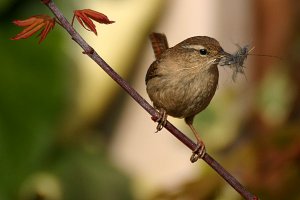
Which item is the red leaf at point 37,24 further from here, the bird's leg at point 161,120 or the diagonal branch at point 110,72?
the bird's leg at point 161,120

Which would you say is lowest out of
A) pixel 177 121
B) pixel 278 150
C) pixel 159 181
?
pixel 159 181

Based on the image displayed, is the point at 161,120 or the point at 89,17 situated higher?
the point at 89,17

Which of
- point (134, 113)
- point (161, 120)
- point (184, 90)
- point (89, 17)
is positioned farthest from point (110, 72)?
point (134, 113)

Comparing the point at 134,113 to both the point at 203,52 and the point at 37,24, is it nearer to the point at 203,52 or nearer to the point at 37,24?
the point at 203,52

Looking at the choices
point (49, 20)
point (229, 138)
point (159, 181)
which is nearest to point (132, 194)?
point (159, 181)

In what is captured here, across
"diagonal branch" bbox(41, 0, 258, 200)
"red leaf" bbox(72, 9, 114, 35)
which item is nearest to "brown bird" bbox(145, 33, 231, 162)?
"diagonal branch" bbox(41, 0, 258, 200)

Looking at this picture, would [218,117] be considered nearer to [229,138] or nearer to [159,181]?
[229,138]
